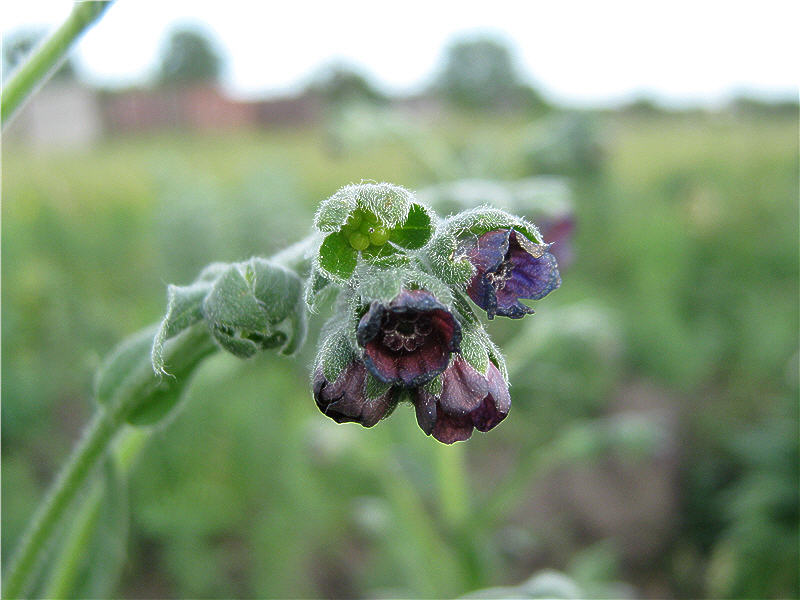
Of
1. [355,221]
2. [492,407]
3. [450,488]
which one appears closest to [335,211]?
[355,221]

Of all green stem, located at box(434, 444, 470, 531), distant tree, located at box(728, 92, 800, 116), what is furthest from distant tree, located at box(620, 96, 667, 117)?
green stem, located at box(434, 444, 470, 531)

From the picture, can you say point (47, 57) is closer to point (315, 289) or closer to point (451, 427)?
point (315, 289)

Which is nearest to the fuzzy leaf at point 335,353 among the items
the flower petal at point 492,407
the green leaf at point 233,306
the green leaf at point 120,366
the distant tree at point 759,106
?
the green leaf at point 233,306

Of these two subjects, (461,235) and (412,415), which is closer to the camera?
(461,235)

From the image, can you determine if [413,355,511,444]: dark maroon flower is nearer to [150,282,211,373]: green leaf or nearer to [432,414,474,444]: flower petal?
[432,414,474,444]: flower petal

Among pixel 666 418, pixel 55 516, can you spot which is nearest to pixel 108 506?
pixel 55 516

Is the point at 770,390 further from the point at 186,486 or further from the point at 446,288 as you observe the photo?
the point at 446,288
